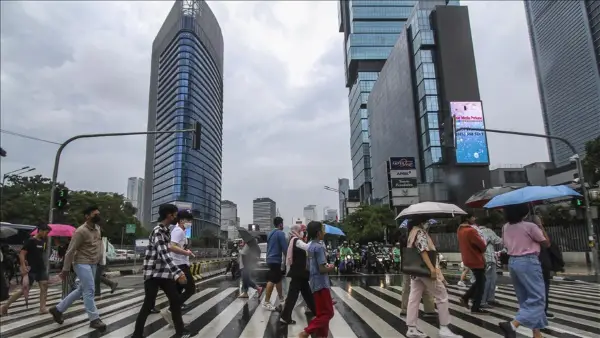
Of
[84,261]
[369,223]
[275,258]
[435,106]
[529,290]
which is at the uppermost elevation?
A: [435,106]

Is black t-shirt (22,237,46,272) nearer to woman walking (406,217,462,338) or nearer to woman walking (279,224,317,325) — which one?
woman walking (279,224,317,325)

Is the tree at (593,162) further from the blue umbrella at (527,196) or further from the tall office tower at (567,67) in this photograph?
the tall office tower at (567,67)

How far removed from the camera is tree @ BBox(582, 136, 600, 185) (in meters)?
31.7

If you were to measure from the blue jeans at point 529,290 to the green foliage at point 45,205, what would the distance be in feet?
111

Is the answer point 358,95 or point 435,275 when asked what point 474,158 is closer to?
point 435,275

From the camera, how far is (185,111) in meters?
109

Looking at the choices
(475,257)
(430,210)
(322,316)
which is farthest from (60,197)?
(475,257)

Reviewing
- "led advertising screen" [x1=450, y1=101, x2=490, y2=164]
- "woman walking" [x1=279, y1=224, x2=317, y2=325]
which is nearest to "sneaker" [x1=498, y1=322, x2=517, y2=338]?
"woman walking" [x1=279, y1=224, x2=317, y2=325]

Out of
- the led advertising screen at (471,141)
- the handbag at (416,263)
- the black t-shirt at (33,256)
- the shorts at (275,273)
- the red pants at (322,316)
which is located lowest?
the red pants at (322,316)

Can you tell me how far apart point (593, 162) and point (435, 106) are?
2795cm

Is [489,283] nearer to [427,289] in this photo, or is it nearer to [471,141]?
[427,289]

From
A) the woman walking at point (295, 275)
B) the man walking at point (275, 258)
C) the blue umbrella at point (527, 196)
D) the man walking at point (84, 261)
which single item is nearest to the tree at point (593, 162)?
the blue umbrella at point (527, 196)

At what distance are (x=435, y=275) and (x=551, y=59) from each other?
358 ft

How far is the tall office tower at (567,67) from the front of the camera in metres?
70.8
